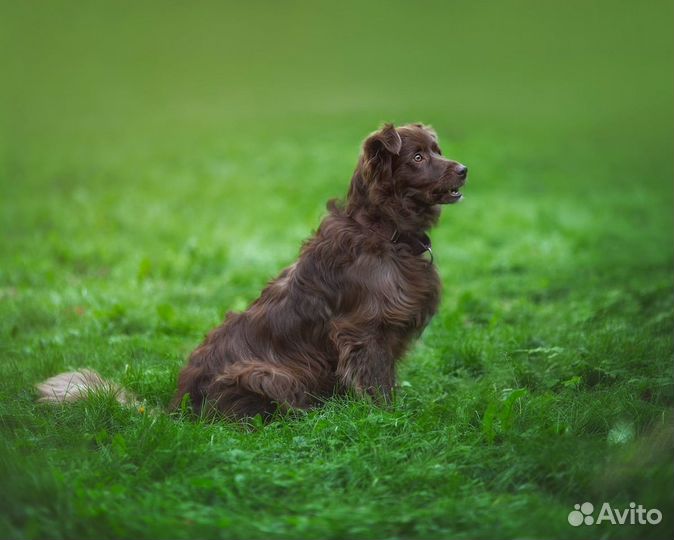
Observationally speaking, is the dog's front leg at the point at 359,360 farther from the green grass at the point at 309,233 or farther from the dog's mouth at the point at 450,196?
the dog's mouth at the point at 450,196

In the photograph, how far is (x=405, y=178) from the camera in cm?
550

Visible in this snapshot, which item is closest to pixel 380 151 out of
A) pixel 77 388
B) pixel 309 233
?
pixel 77 388

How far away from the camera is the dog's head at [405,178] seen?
18.0ft

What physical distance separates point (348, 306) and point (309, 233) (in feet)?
18.1

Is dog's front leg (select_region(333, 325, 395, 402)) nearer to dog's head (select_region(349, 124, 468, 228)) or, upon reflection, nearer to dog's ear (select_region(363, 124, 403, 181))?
dog's head (select_region(349, 124, 468, 228))

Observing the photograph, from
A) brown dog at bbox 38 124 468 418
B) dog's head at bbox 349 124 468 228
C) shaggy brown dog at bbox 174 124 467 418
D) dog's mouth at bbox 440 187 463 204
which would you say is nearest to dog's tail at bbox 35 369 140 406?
brown dog at bbox 38 124 468 418

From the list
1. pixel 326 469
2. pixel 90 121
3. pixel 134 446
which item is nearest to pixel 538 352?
pixel 326 469

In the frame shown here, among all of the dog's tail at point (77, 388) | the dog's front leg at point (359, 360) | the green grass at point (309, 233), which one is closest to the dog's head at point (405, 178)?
the dog's front leg at point (359, 360)

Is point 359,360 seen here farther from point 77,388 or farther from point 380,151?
point 77,388

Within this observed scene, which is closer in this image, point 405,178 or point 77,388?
point 77,388

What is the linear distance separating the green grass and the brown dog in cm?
24

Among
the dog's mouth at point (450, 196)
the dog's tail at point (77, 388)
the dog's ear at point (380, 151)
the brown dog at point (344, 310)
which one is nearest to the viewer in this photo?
the dog's tail at point (77, 388)

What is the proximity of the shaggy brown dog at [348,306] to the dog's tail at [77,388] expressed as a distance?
36 centimetres

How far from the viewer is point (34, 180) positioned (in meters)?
13.8
